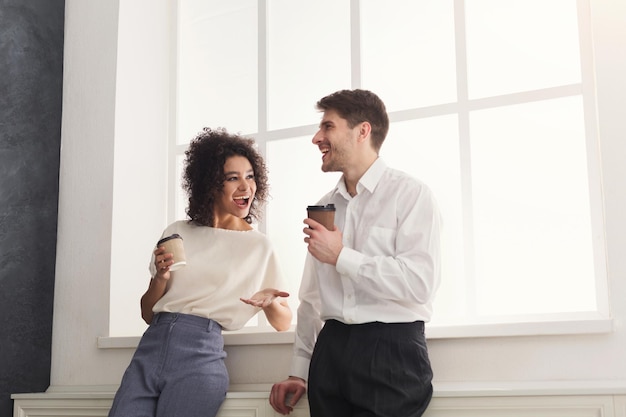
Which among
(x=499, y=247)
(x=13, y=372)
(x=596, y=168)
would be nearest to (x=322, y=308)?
(x=499, y=247)

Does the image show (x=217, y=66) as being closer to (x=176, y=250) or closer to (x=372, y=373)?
(x=176, y=250)

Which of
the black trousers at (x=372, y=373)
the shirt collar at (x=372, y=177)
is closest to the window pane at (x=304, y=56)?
the shirt collar at (x=372, y=177)

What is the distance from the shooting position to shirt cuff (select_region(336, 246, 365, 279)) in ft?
7.68

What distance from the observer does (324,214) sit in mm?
2383

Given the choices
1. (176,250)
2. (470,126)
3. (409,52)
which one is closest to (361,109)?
(470,126)

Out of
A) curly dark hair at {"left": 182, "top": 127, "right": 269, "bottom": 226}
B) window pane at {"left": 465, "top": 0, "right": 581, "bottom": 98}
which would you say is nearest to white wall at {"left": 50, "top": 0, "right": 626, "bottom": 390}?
curly dark hair at {"left": 182, "top": 127, "right": 269, "bottom": 226}

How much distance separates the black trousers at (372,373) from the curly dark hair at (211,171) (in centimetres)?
82

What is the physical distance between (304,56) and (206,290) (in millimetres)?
1194

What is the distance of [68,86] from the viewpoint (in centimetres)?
360

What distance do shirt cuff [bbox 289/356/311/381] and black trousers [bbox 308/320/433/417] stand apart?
0.15m

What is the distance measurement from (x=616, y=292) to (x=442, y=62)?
1.16m

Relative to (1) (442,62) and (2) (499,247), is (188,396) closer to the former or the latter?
(2) (499,247)

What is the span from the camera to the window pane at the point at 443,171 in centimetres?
291

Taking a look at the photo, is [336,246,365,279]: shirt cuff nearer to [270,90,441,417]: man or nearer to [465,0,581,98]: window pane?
[270,90,441,417]: man
